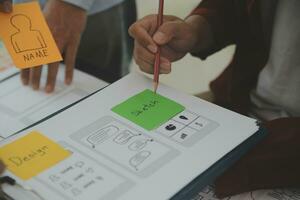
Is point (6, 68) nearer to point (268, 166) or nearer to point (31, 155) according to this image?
point (31, 155)

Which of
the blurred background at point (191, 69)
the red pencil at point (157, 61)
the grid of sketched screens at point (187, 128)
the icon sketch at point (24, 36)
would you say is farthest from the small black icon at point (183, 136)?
the blurred background at point (191, 69)

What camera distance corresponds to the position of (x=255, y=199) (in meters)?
0.58

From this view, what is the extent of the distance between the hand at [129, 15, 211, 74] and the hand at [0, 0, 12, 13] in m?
0.18

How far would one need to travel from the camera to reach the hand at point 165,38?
2.17 ft

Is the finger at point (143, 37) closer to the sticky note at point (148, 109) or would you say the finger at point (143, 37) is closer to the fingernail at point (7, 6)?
the sticky note at point (148, 109)

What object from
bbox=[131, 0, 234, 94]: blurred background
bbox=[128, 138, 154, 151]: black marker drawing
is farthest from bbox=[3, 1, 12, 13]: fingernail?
bbox=[131, 0, 234, 94]: blurred background

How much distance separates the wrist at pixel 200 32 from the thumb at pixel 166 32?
0.19ft

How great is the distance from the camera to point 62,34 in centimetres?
76

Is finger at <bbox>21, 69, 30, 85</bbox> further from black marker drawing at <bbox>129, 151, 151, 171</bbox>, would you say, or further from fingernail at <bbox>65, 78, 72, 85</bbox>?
black marker drawing at <bbox>129, 151, 151, 171</bbox>

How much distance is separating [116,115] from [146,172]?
0.11m

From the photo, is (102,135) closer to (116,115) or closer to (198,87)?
(116,115)

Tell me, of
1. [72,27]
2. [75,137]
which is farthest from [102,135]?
[72,27]

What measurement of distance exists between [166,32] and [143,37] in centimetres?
3

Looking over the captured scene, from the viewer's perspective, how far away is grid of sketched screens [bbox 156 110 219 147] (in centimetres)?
55
